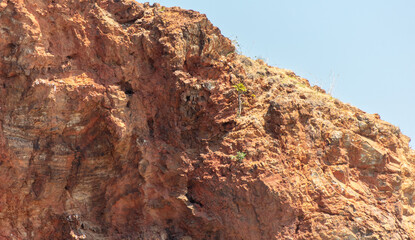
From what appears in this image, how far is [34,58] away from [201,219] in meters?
4.78

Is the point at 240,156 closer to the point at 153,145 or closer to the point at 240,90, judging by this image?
the point at 240,90

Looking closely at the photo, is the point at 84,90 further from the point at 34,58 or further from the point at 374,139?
the point at 374,139

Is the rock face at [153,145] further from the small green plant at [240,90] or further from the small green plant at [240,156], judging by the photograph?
the small green plant at [240,90]

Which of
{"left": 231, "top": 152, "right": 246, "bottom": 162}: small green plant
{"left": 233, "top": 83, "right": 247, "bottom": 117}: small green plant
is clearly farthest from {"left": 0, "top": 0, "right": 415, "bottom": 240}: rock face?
{"left": 233, "top": 83, "right": 247, "bottom": 117}: small green plant

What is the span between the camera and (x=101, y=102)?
7855 millimetres

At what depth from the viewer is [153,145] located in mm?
8312

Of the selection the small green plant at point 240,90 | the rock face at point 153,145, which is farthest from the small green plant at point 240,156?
the small green plant at point 240,90

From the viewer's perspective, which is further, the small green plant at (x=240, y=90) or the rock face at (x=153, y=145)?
the small green plant at (x=240, y=90)

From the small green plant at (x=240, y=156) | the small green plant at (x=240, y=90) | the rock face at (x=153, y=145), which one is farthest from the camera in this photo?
the small green plant at (x=240, y=90)

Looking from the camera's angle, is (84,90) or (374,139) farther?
(374,139)

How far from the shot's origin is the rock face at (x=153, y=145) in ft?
23.7

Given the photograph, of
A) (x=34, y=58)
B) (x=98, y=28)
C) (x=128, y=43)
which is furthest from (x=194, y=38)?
(x=34, y=58)

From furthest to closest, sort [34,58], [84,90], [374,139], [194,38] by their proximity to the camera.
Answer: [374,139], [194,38], [84,90], [34,58]

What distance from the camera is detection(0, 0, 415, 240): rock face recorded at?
23.7ft
